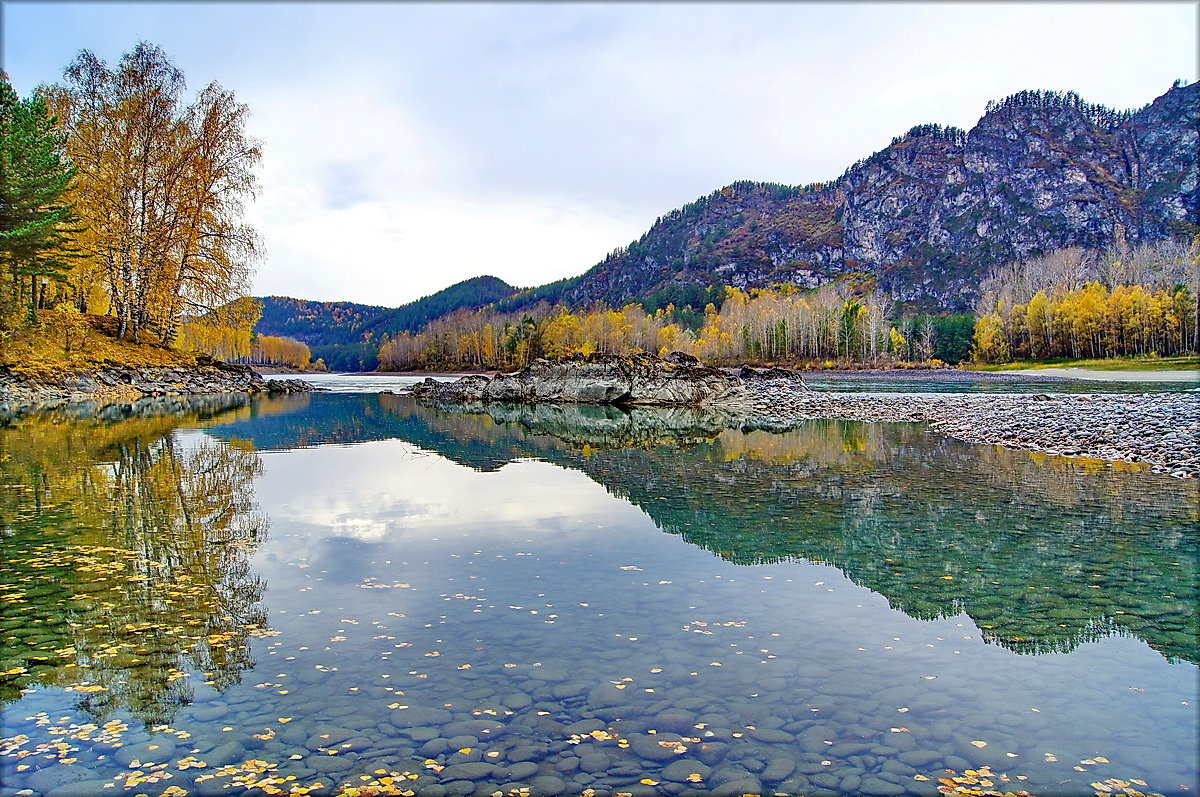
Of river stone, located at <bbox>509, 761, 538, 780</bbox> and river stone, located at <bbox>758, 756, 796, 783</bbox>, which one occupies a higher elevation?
river stone, located at <bbox>509, 761, 538, 780</bbox>

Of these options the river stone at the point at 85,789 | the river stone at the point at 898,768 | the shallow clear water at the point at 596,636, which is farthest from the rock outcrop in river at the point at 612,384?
the river stone at the point at 85,789

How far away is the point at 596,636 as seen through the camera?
8125 millimetres

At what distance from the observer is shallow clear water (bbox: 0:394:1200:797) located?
552cm

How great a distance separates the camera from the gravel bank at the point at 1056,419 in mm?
21938

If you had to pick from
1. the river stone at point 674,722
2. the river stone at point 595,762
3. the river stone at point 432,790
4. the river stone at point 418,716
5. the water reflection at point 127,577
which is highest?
the water reflection at point 127,577

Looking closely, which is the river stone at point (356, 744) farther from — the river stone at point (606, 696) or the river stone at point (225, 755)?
the river stone at point (606, 696)

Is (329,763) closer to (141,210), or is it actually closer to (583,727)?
(583,727)

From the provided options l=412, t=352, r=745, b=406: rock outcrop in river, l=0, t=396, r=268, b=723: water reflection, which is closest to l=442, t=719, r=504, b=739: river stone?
l=0, t=396, r=268, b=723: water reflection

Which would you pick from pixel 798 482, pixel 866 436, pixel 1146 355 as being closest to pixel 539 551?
pixel 798 482

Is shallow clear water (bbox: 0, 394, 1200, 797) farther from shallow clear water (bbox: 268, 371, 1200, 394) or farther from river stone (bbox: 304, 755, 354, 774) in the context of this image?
shallow clear water (bbox: 268, 371, 1200, 394)

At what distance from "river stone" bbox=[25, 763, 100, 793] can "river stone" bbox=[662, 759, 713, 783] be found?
4.26 metres

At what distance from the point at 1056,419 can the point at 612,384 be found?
3154cm

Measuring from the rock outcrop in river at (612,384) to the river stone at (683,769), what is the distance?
4772 cm

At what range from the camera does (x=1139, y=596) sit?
30.9ft
